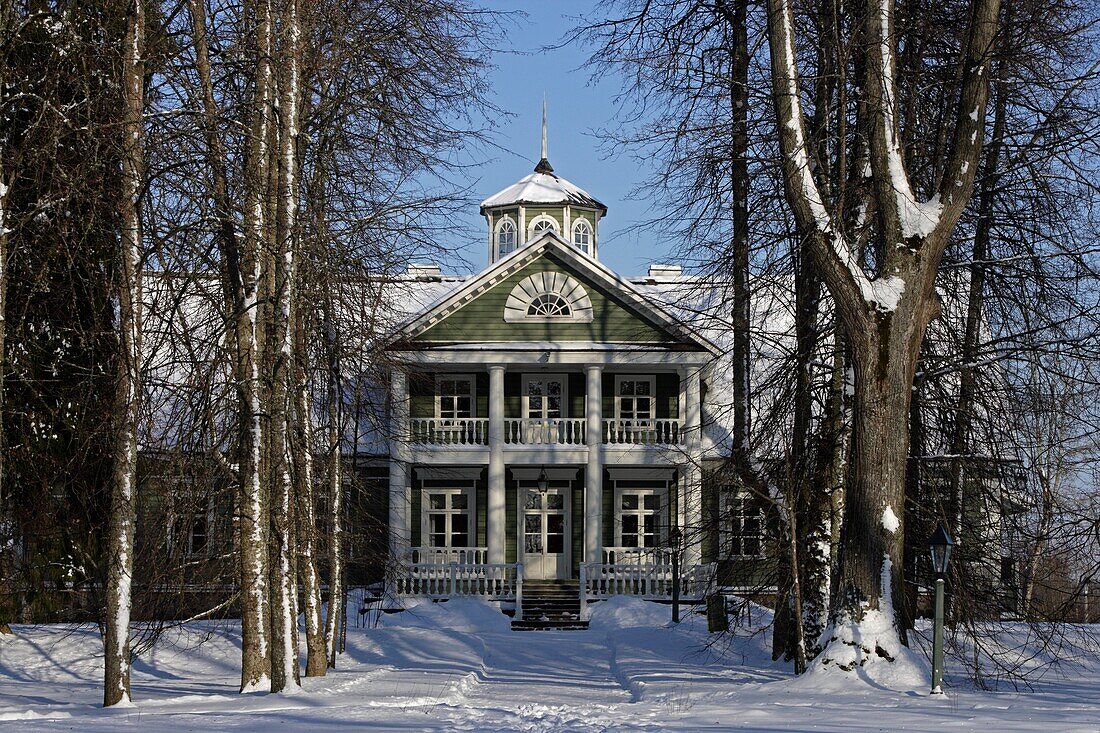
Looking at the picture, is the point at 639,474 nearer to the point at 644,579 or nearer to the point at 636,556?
the point at 636,556

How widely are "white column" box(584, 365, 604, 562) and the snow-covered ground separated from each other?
163 inches

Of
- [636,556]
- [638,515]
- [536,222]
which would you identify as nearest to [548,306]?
[638,515]

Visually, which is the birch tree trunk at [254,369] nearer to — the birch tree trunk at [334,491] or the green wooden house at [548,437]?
the birch tree trunk at [334,491]

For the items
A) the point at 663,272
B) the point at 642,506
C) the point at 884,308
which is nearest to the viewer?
the point at 884,308

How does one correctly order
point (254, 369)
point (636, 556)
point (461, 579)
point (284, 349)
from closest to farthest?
point (284, 349), point (254, 369), point (461, 579), point (636, 556)

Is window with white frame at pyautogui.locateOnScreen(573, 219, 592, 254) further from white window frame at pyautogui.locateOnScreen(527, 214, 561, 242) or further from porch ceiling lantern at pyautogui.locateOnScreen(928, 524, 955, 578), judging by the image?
porch ceiling lantern at pyautogui.locateOnScreen(928, 524, 955, 578)

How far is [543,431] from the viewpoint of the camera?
2967cm

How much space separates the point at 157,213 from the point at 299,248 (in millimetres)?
1574

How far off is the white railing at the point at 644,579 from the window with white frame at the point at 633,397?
4.12 meters

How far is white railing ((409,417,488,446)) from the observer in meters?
28.8

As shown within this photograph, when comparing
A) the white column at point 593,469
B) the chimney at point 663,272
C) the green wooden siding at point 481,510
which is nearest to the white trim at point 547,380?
the white column at point 593,469

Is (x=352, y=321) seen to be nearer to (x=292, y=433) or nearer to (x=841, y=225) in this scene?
(x=292, y=433)

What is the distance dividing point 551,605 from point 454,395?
6081mm

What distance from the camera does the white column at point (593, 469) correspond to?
2783 cm
